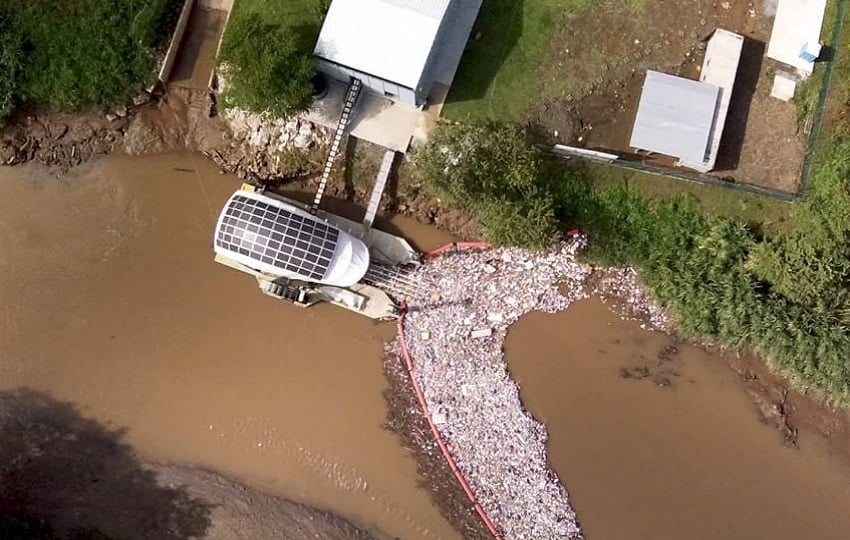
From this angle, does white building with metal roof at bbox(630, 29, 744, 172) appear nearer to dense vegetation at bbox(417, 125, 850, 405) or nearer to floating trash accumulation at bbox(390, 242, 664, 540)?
dense vegetation at bbox(417, 125, 850, 405)

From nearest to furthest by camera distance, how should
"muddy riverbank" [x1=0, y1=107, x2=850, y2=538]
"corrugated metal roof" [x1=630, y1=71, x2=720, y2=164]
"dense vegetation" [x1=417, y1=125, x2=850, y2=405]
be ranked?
"dense vegetation" [x1=417, y1=125, x2=850, y2=405] < "corrugated metal roof" [x1=630, y1=71, x2=720, y2=164] < "muddy riverbank" [x1=0, y1=107, x2=850, y2=538]

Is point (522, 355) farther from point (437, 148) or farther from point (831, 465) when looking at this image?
point (831, 465)

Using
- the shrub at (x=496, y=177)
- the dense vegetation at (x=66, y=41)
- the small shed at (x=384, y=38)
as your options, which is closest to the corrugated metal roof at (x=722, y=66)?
the shrub at (x=496, y=177)

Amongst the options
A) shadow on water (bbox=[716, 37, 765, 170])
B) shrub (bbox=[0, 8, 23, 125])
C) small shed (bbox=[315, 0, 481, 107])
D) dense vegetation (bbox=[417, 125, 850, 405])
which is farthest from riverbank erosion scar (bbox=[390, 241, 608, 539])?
shrub (bbox=[0, 8, 23, 125])

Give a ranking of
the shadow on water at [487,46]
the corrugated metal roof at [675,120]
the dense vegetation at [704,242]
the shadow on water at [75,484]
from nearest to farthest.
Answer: the dense vegetation at [704,242] < the corrugated metal roof at [675,120] < the shadow on water at [487,46] < the shadow on water at [75,484]

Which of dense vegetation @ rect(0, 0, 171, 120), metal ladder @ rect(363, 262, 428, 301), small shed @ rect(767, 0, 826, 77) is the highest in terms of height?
small shed @ rect(767, 0, 826, 77)

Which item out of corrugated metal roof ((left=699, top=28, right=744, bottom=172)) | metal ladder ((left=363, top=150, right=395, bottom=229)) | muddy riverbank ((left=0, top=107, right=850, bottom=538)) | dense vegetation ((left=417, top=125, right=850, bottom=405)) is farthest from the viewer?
muddy riverbank ((left=0, top=107, right=850, bottom=538))

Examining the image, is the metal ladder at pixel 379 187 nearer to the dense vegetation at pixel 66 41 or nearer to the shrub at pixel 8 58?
the dense vegetation at pixel 66 41
